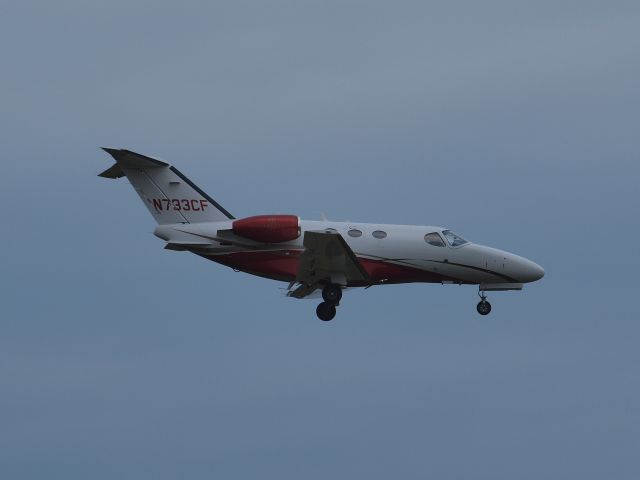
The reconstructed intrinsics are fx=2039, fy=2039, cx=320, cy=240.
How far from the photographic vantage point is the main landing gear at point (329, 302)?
66.0 meters

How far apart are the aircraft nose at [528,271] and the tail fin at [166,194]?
10255 millimetres

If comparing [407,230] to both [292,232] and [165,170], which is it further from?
[165,170]

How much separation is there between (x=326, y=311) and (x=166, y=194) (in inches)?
254

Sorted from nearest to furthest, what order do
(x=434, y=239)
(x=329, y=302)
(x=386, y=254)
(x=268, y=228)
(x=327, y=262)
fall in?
(x=327, y=262), (x=268, y=228), (x=329, y=302), (x=386, y=254), (x=434, y=239)

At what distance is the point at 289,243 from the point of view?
2598 inches

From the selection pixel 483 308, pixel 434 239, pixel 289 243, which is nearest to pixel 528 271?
pixel 483 308

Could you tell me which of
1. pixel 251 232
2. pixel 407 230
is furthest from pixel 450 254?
pixel 251 232

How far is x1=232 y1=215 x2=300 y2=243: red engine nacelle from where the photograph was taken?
214 feet

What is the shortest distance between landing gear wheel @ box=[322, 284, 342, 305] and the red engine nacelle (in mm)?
2017

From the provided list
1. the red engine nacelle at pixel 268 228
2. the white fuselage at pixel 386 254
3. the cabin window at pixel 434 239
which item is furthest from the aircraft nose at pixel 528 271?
the red engine nacelle at pixel 268 228

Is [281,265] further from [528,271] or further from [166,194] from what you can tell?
[528,271]

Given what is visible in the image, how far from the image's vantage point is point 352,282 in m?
66.4

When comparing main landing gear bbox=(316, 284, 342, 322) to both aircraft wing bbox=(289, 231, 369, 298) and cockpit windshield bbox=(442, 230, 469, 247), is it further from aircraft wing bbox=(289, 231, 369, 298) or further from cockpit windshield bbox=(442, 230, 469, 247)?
cockpit windshield bbox=(442, 230, 469, 247)

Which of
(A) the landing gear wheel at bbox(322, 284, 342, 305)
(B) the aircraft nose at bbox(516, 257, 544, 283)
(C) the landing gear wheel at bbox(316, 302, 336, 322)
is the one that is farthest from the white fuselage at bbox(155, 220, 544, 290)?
(C) the landing gear wheel at bbox(316, 302, 336, 322)
